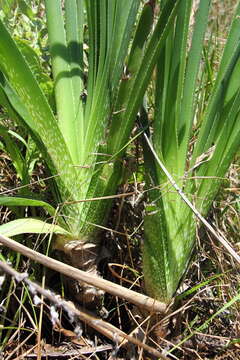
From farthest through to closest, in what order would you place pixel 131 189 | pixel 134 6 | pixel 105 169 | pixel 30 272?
pixel 131 189, pixel 30 272, pixel 105 169, pixel 134 6

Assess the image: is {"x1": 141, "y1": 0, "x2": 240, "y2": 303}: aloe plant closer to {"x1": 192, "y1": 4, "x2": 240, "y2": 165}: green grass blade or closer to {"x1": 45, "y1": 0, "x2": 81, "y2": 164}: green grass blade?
{"x1": 192, "y1": 4, "x2": 240, "y2": 165}: green grass blade

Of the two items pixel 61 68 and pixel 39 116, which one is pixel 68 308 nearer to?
pixel 39 116

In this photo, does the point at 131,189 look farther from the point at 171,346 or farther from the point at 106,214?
the point at 171,346

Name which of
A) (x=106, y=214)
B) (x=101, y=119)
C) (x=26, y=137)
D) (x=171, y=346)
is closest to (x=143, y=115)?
(x=101, y=119)

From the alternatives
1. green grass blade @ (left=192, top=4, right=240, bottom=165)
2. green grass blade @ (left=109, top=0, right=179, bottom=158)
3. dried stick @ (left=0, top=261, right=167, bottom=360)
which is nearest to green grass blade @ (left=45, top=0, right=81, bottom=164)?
green grass blade @ (left=109, top=0, right=179, bottom=158)

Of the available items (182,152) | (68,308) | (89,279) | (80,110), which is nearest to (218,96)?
(182,152)
